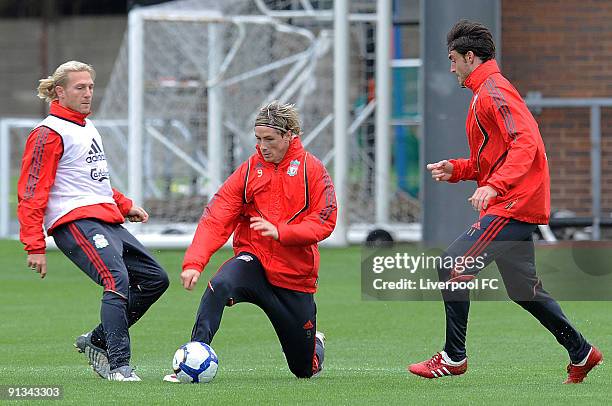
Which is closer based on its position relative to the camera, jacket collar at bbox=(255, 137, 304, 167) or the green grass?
the green grass

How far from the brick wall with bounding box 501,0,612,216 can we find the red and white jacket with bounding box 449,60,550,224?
37.7 feet

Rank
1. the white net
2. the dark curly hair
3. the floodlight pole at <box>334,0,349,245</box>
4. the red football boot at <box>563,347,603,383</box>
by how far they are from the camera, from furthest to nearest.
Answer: the white net < the floodlight pole at <box>334,0,349,245</box> < the dark curly hair < the red football boot at <box>563,347,603,383</box>

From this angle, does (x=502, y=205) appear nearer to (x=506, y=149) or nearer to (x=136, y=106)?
(x=506, y=149)

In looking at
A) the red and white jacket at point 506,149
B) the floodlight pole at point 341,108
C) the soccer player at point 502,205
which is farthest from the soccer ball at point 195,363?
the floodlight pole at point 341,108

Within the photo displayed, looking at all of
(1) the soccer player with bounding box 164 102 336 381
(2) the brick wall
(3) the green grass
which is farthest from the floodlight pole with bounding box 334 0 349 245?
(1) the soccer player with bounding box 164 102 336 381

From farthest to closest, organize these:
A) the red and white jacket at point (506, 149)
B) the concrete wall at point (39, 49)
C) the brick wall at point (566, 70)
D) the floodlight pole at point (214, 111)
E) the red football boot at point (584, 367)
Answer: the concrete wall at point (39, 49), the floodlight pole at point (214, 111), the brick wall at point (566, 70), the red football boot at point (584, 367), the red and white jacket at point (506, 149)

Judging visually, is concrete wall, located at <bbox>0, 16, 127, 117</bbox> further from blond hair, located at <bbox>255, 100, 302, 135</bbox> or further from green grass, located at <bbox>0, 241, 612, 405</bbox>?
blond hair, located at <bbox>255, 100, 302, 135</bbox>

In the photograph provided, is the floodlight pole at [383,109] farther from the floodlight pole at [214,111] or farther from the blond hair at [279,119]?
the blond hair at [279,119]

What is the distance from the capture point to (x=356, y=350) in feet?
31.4

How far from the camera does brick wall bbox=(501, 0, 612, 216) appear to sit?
1898 centimetres

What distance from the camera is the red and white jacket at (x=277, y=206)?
7.65 meters

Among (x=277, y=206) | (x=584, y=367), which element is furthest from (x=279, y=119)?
(x=584, y=367)

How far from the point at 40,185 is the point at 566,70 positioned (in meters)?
12.3

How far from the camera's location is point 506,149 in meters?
7.49
